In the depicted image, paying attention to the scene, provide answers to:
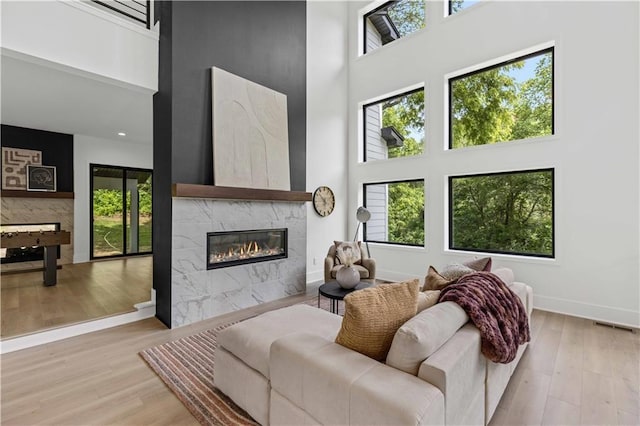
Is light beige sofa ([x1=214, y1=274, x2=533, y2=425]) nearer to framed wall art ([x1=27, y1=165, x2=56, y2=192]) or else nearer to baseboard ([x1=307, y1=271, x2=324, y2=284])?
baseboard ([x1=307, y1=271, x2=324, y2=284])

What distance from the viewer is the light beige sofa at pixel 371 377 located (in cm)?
122

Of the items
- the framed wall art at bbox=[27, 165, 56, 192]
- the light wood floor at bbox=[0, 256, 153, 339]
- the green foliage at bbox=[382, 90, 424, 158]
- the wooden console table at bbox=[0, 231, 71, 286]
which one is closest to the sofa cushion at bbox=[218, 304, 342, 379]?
the light wood floor at bbox=[0, 256, 153, 339]

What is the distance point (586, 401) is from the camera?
6.77ft

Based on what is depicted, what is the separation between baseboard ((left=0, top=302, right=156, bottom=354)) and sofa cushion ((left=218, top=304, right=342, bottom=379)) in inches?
79.8

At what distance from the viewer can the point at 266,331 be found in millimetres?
2027

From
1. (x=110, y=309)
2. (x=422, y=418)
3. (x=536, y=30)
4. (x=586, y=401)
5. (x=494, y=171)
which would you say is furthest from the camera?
(x=494, y=171)

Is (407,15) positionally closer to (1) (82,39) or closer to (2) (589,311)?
(1) (82,39)

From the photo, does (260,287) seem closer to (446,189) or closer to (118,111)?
(446,189)

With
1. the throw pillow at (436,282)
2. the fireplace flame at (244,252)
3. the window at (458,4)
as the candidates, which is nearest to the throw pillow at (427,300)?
the throw pillow at (436,282)

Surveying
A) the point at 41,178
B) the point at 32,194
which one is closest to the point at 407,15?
the point at 41,178

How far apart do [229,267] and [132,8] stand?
368 centimetres

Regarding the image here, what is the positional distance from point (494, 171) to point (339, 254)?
8.31ft

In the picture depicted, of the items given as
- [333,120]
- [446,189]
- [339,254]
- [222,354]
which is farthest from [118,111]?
[446,189]

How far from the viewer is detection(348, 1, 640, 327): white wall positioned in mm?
3428
